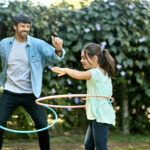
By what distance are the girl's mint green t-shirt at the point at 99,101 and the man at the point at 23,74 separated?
2.54ft

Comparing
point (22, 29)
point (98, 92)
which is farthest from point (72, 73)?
point (22, 29)

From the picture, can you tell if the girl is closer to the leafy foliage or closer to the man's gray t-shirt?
the man's gray t-shirt

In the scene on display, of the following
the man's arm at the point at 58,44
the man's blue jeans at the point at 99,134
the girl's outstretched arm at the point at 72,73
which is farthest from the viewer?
the man's arm at the point at 58,44

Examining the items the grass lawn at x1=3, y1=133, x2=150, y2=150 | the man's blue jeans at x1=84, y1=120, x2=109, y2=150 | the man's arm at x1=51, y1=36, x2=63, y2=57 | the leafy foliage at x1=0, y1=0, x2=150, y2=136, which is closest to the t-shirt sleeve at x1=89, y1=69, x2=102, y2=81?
the man's blue jeans at x1=84, y1=120, x2=109, y2=150

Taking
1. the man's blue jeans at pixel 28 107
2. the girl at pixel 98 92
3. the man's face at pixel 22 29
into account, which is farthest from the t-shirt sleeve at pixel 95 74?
the man's face at pixel 22 29

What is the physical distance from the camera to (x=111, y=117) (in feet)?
10.2

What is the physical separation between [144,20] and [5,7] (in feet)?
7.92

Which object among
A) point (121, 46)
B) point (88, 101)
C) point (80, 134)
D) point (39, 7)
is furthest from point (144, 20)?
point (88, 101)

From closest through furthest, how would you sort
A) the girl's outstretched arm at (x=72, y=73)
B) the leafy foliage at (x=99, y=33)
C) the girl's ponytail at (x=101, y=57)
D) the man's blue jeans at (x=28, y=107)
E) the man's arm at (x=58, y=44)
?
the girl's outstretched arm at (x=72, y=73) → the girl's ponytail at (x=101, y=57) → the man's arm at (x=58, y=44) → the man's blue jeans at (x=28, y=107) → the leafy foliage at (x=99, y=33)

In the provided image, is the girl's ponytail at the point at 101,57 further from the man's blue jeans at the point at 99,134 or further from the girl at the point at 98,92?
the man's blue jeans at the point at 99,134

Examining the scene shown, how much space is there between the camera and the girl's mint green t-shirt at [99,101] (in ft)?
10.1

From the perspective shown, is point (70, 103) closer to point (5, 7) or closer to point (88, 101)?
point (5, 7)

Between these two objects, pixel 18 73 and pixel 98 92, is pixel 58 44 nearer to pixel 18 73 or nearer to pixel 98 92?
pixel 18 73

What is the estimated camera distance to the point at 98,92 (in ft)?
10.4
